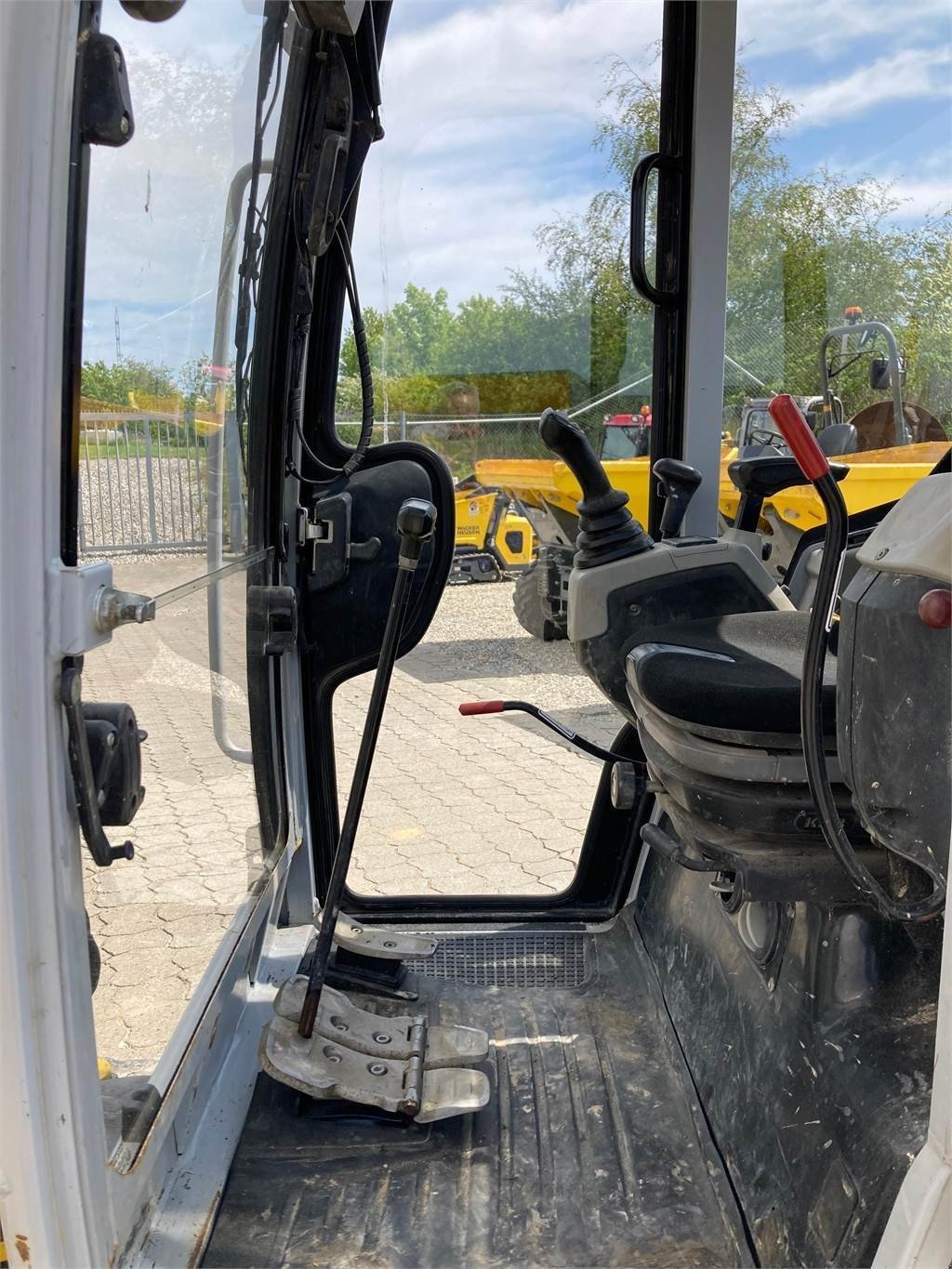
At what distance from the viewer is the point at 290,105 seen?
177cm

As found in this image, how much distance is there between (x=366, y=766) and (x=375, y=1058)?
19.9 inches

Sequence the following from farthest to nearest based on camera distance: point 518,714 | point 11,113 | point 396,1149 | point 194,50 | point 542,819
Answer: point 518,714, point 542,819, point 396,1149, point 194,50, point 11,113

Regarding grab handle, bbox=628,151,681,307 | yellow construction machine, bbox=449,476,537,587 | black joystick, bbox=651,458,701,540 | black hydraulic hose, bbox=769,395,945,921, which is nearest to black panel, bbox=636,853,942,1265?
black hydraulic hose, bbox=769,395,945,921

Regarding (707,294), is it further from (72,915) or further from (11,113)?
(72,915)

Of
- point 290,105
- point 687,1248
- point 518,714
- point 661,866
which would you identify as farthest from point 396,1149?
point 518,714

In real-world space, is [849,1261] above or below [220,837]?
below

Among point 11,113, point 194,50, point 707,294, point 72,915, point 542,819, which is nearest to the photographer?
point 11,113

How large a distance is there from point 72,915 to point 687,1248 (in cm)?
102

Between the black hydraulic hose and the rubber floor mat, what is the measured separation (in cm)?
61

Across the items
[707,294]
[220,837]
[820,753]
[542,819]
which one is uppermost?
[707,294]

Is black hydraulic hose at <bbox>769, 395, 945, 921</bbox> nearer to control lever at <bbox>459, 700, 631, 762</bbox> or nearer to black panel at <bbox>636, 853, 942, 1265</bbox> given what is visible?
black panel at <bbox>636, 853, 942, 1265</bbox>

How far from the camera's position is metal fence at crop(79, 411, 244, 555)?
102cm

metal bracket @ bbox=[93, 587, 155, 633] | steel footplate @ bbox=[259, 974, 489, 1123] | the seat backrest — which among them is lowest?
steel footplate @ bbox=[259, 974, 489, 1123]

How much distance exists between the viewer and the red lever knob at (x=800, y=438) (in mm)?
1065
